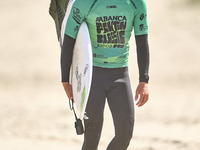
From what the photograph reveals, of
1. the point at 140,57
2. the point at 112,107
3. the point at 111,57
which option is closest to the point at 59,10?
the point at 111,57

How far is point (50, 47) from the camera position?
14.8 m

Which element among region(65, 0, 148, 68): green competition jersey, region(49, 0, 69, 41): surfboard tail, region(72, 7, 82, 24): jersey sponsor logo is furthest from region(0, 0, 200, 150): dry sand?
region(72, 7, 82, 24): jersey sponsor logo

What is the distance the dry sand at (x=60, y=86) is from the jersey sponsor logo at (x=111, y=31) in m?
3.19

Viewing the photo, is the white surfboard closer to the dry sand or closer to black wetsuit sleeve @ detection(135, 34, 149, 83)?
black wetsuit sleeve @ detection(135, 34, 149, 83)

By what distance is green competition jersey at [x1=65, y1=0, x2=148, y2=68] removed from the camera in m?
3.85

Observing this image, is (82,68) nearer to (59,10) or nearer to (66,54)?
(66,54)

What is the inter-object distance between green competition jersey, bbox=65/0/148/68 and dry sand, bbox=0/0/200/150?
3122 mm

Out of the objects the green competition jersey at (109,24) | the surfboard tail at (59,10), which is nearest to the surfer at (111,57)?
the green competition jersey at (109,24)

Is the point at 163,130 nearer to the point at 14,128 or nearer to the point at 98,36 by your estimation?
the point at 14,128

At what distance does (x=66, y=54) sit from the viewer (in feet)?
13.0

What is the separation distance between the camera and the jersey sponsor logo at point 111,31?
390 cm

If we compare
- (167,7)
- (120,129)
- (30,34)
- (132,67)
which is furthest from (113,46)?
(167,7)

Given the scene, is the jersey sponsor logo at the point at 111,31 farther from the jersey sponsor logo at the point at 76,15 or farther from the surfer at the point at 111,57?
the jersey sponsor logo at the point at 76,15

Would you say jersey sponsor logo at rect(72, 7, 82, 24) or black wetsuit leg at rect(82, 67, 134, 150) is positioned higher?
jersey sponsor logo at rect(72, 7, 82, 24)
